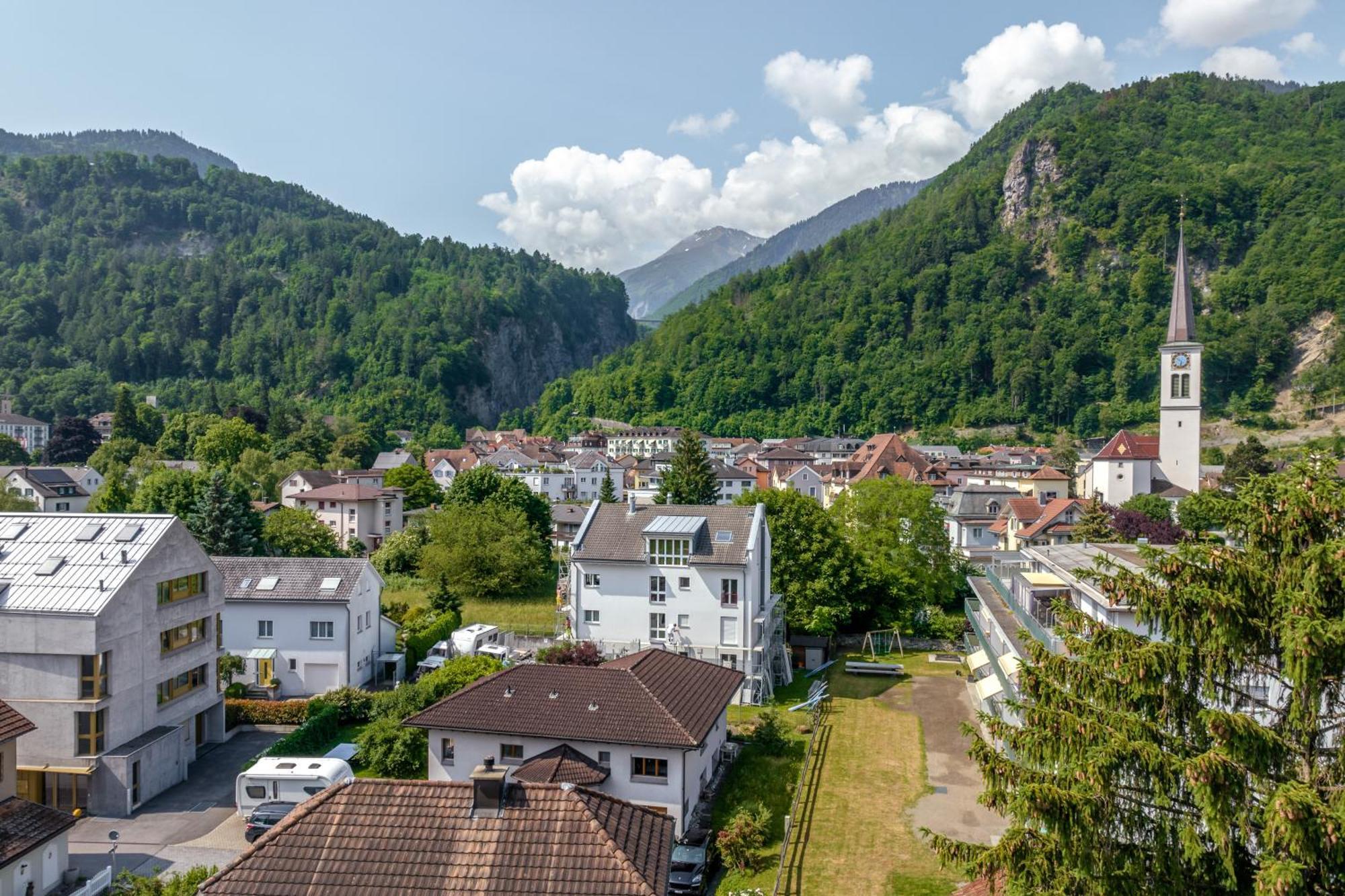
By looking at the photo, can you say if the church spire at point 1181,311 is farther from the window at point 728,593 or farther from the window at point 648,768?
the window at point 648,768

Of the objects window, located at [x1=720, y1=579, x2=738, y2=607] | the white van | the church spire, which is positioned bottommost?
the white van

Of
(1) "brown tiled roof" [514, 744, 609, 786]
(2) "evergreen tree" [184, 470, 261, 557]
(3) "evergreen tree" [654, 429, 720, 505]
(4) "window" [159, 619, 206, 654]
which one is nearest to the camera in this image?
(1) "brown tiled roof" [514, 744, 609, 786]

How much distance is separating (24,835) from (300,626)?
15331 mm

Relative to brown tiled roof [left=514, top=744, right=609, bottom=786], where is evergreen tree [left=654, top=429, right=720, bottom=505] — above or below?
above

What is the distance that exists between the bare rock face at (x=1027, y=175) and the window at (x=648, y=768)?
6388 inches

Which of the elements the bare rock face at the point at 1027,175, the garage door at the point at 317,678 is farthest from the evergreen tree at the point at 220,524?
the bare rock face at the point at 1027,175

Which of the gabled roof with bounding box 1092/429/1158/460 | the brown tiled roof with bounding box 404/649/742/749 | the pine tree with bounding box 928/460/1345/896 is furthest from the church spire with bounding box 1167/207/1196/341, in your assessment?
the pine tree with bounding box 928/460/1345/896

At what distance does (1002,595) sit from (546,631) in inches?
815

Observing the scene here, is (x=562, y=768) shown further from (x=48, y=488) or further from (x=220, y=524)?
(x=48, y=488)

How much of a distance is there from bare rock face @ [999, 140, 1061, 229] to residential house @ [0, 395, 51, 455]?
517 ft

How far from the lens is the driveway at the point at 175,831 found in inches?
782

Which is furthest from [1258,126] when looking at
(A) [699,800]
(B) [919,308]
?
(A) [699,800]

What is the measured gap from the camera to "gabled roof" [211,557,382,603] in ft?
107

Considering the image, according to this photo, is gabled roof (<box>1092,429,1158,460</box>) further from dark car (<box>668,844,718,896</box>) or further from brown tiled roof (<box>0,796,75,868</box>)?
brown tiled roof (<box>0,796,75,868</box>)
